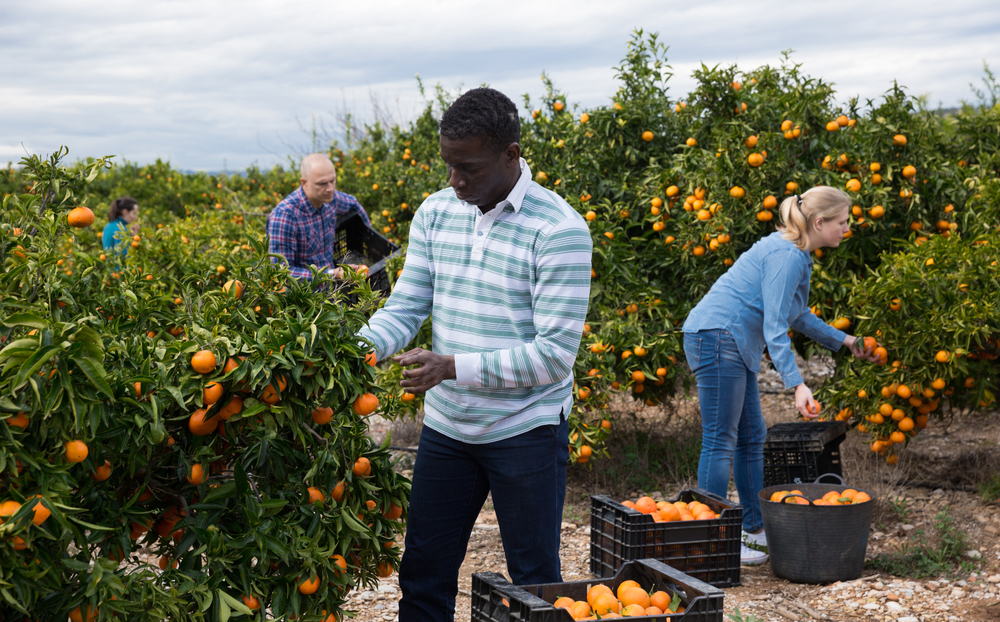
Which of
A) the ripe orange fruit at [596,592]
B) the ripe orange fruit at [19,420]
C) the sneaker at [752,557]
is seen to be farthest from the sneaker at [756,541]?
the ripe orange fruit at [19,420]

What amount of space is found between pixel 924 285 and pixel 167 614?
A: 11.2 feet

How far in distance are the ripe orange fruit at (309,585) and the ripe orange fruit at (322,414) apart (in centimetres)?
34

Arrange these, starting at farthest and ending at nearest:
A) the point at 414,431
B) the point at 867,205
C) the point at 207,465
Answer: the point at 414,431
the point at 867,205
the point at 207,465

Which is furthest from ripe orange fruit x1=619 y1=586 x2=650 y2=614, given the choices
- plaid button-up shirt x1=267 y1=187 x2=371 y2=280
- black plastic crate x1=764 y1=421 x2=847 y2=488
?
plaid button-up shirt x1=267 y1=187 x2=371 y2=280

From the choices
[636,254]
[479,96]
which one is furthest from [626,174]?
[479,96]

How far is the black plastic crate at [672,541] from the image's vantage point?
10.3 ft

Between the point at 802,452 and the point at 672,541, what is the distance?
1.09 meters

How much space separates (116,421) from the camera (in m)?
1.56

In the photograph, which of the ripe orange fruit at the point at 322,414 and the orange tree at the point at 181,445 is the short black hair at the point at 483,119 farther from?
the ripe orange fruit at the point at 322,414

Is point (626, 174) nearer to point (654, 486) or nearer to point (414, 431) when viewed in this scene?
point (654, 486)

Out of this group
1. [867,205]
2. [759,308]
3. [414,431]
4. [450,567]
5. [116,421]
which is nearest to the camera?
[116,421]

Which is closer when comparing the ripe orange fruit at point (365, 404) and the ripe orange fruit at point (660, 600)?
the ripe orange fruit at point (365, 404)

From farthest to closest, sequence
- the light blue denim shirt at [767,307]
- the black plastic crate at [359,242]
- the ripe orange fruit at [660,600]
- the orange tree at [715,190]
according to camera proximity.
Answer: the black plastic crate at [359,242] < the orange tree at [715,190] < the light blue denim shirt at [767,307] < the ripe orange fruit at [660,600]

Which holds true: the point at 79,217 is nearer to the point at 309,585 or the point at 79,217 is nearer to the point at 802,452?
the point at 309,585
